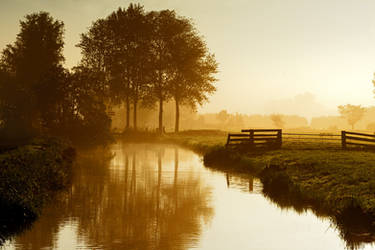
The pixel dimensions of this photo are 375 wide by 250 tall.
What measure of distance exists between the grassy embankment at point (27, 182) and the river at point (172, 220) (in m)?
0.58

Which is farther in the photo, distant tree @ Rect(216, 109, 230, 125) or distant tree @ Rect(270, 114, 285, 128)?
distant tree @ Rect(216, 109, 230, 125)

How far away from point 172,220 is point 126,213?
1.77 m

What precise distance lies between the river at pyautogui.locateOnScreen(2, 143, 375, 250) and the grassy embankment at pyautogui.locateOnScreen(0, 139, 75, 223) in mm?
575

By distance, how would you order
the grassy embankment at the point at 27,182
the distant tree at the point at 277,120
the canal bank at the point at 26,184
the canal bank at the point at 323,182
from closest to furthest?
the canal bank at the point at 26,184 → the grassy embankment at the point at 27,182 → the canal bank at the point at 323,182 → the distant tree at the point at 277,120

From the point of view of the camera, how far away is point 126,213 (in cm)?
1533

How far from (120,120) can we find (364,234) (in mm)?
102334

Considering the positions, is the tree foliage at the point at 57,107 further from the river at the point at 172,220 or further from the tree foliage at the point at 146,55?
the tree foliage at the point at 146,55

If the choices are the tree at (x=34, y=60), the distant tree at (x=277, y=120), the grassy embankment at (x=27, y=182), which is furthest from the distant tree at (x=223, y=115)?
the grassy embankment at (x=27, y=182)

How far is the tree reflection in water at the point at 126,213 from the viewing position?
38.8 ft

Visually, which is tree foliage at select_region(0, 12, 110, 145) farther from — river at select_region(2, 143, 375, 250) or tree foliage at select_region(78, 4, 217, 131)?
tree foliage at select_region(78, 4, 217, 131)

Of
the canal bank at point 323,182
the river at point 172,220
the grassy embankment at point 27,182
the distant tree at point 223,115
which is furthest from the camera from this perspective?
the distant tree at point 223,115

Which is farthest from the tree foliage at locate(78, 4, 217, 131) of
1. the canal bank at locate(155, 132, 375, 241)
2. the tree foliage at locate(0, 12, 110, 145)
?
the canal bank at locate(155, 132, 375, 241)

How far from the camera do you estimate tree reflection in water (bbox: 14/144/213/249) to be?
1182 centimetres

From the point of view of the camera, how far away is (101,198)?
1814cm
